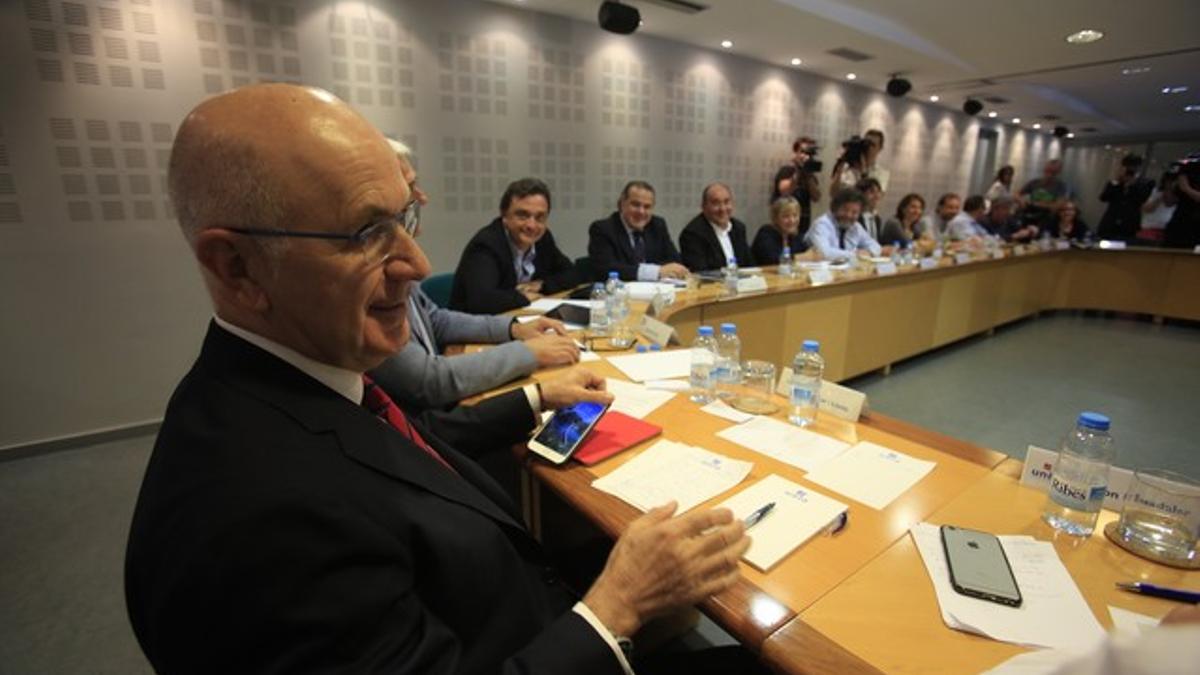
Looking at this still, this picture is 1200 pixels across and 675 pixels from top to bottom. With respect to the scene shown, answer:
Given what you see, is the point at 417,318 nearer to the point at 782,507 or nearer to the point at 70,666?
the point at 782,507

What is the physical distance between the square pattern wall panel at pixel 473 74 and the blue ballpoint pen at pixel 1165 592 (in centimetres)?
445

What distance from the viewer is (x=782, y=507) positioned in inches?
40.8

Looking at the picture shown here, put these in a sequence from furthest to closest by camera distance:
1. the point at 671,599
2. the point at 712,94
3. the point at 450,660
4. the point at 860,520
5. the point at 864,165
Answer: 1. the point at 864,165
2. the point at 712,94
3. the point at 860,520
4. the point at 671,599
5. the point at 450,660

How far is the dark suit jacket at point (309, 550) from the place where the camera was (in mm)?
560

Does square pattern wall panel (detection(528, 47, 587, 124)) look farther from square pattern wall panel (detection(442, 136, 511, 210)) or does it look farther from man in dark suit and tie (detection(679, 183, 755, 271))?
man in dark suit and tie (detection(679, 183, 755, 271))

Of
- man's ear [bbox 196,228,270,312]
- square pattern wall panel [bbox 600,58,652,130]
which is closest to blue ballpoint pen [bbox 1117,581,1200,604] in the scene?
man's ear [bbox 196,228,270,312]

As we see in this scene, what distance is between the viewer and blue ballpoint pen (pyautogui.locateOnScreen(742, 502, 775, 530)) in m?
0.98

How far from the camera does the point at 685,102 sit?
562 centimetres

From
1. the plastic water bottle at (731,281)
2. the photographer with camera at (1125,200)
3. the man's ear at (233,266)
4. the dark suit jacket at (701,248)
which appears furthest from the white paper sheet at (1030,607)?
the photographer with camera at (1125,200)

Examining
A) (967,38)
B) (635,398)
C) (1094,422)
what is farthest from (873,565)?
(967,38)

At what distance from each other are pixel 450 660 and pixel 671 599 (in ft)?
1.09

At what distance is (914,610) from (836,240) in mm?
4653

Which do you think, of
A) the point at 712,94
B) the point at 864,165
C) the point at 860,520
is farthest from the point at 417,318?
the point at 864,165

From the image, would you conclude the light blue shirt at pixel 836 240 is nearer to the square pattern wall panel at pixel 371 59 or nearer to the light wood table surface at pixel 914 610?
the square pattern wall panel at pixel 371 59
